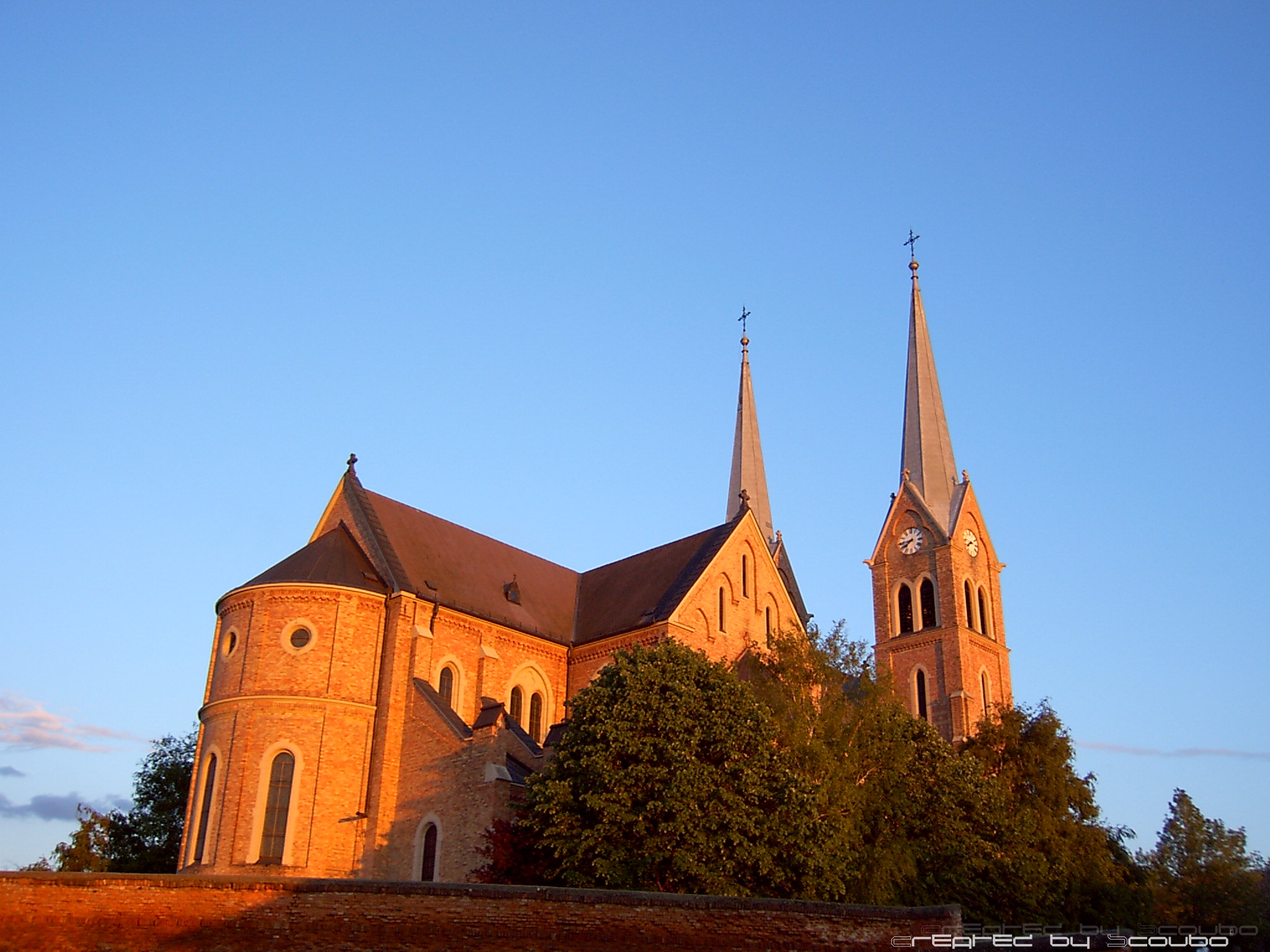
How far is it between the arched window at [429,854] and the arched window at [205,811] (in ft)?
21.4

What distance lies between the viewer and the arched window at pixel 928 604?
60625mm

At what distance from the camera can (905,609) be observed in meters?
62.4

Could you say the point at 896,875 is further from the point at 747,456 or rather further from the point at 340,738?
the point at 747,456

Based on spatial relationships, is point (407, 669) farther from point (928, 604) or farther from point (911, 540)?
point (911, 540)

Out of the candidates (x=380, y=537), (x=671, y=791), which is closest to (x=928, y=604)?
(x=380, y=537)

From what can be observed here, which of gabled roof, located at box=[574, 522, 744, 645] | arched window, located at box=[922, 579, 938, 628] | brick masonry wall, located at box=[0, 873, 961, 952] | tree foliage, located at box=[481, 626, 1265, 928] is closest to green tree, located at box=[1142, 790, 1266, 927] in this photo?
tree foliage, located at box=[481, 626, 1265, 928]

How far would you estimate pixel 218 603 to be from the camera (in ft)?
125

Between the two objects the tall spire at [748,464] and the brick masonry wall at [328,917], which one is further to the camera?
the tall spire at [748,464]

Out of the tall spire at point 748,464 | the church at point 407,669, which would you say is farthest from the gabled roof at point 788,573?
the church at point 407,669

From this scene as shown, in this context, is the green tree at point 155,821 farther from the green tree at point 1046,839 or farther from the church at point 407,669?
the green tree at point 1046,839

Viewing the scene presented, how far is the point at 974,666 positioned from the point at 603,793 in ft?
117

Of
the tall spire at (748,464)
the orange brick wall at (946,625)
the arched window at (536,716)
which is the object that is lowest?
the arched window at (536,716)

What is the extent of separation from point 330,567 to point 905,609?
35001 millimetres

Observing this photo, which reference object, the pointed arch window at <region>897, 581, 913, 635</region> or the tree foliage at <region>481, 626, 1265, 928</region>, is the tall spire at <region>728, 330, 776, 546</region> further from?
the tree foliage at <region>481, 626, 1265, 928</region>
